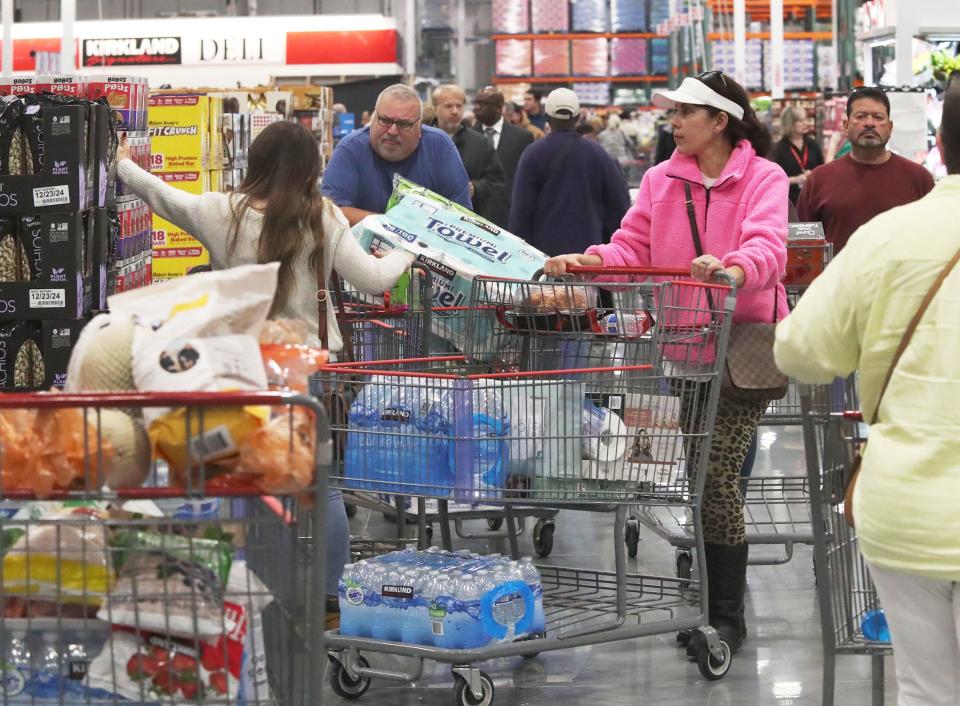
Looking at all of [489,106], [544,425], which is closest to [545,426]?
[544,425]

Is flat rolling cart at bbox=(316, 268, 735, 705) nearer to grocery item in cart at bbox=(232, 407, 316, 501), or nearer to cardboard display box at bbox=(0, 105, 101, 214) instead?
cardboard display box at bbox=(0, 105, 101, 214)

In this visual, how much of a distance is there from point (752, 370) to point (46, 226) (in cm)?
198

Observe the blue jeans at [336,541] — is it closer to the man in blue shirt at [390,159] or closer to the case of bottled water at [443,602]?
the case of bottled water at [443,602]

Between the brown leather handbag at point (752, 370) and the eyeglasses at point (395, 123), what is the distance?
6.93ft

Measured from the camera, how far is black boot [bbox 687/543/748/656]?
14.9ft

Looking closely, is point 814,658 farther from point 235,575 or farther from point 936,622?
point 235,575

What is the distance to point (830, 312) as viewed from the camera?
Result: 257 centimetres

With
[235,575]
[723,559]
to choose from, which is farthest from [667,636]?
[235,575]

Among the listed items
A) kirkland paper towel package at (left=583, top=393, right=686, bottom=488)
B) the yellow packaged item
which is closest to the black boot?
kirkland paper towel package at (left=583, top=393, right=686, bottom=488)

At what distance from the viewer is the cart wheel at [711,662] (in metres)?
4.36

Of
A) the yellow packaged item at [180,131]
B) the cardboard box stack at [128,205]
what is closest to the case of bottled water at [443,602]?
the cardboard box stack at [128,205]

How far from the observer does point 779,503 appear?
5.67m

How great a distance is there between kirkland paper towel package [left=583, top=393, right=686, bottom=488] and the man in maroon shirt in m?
2.61

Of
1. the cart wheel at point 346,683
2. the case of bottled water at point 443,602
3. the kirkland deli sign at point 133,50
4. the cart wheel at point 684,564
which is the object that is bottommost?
the cart wheel at point 346,683
